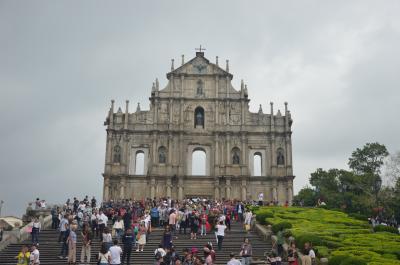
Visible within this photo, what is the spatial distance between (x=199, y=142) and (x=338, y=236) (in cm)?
2568

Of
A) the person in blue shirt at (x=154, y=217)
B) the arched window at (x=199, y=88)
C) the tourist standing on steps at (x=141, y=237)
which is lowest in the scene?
the tourist standing on steps at (x=141, y=237)

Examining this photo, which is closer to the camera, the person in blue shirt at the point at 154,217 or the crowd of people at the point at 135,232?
the crowd of people at the point at 135,232

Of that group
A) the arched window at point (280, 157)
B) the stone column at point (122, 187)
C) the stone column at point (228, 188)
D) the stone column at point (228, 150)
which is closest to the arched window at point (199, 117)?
→ the stone column at point (228, 150)

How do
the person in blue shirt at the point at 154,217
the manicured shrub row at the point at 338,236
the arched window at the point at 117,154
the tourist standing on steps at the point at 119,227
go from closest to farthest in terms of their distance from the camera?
the manicured shrub row at the point at 338,236
the tourist standing on steps at the point at 119,227
the person in blue shirt at the point at 154,217
the arched window at the point at 117,154

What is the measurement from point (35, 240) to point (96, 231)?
302 centimetres

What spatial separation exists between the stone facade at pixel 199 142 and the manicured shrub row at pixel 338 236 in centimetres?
1243

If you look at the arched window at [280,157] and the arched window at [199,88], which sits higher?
the arched window at [199,88]

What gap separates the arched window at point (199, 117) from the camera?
50469 mm

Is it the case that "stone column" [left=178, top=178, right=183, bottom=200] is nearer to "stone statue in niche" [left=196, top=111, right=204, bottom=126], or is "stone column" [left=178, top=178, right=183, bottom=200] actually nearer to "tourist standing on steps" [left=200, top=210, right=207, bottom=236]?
"stone statue in niche" [left=196, top=111, right=204, bottom=126]

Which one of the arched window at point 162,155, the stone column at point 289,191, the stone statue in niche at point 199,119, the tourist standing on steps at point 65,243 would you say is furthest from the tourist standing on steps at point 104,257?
the stone statue in niche at point 199,119

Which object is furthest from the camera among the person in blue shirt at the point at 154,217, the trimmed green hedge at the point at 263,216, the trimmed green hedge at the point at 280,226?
the trimmed green hedge at the point at 263,216

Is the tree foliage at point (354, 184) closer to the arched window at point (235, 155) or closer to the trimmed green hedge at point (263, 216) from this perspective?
the arched window at point (235, 155)

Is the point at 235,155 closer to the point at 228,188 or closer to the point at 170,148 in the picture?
Result: the point at 228,188

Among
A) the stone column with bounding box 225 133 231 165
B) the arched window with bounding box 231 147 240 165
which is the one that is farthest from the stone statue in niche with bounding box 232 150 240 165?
the stone column with bounding box 225 133 231 165
